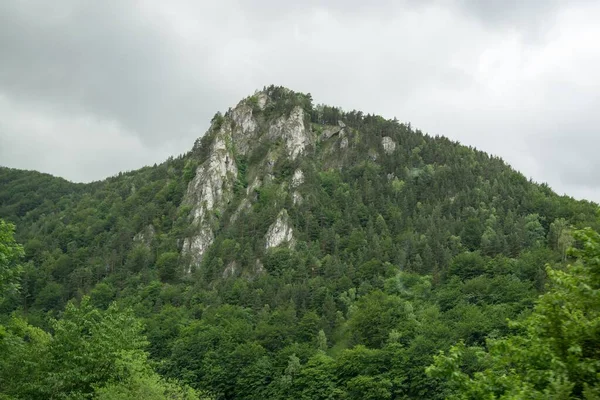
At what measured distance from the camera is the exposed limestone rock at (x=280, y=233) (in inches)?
Result: 7047

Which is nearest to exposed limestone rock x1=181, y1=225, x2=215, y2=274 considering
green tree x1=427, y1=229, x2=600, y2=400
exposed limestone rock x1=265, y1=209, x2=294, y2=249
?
exposed limestone rock x1=265, y1=209, x2=294, y2=249

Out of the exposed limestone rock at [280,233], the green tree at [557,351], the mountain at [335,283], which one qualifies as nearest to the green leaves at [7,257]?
the green tree at [557,351]

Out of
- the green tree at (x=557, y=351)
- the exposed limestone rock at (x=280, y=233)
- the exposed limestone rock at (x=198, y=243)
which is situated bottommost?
the green tree at (x=557, y=351)

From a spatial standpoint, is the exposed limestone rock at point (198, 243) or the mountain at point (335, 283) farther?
the exposed limestone rock at point (198, 243)

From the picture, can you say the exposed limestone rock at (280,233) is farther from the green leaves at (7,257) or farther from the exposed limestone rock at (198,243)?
the green leaves at (7,257)

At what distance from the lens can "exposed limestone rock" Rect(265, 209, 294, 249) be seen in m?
179

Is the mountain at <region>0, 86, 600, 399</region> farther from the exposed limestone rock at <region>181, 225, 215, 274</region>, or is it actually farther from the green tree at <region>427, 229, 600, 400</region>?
the green tree at <region>427, 229, 600, 400</region>

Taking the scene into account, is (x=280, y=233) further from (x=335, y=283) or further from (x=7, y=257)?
(x=7, y=257)

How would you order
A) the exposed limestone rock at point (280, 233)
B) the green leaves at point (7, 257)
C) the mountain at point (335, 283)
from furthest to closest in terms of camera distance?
the exposed limestone rock at point (280, 233) < the mountain at point (335, 283) < the green leaves at point (7, 257)

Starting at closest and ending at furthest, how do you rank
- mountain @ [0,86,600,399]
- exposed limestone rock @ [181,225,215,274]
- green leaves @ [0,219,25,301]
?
green leaves @ [0,219,25,301]
mountain @ [0,86,600,399]
exposed limestone rock @ [181,225,215,274]

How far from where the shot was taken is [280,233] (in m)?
181

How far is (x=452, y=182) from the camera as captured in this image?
7510 inches

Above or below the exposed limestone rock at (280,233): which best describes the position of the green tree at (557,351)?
below

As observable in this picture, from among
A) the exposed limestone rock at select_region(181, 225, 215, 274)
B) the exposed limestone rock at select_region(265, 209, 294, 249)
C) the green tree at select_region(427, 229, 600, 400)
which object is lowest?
the green tree at select_region(427, 229, 600, 400)
